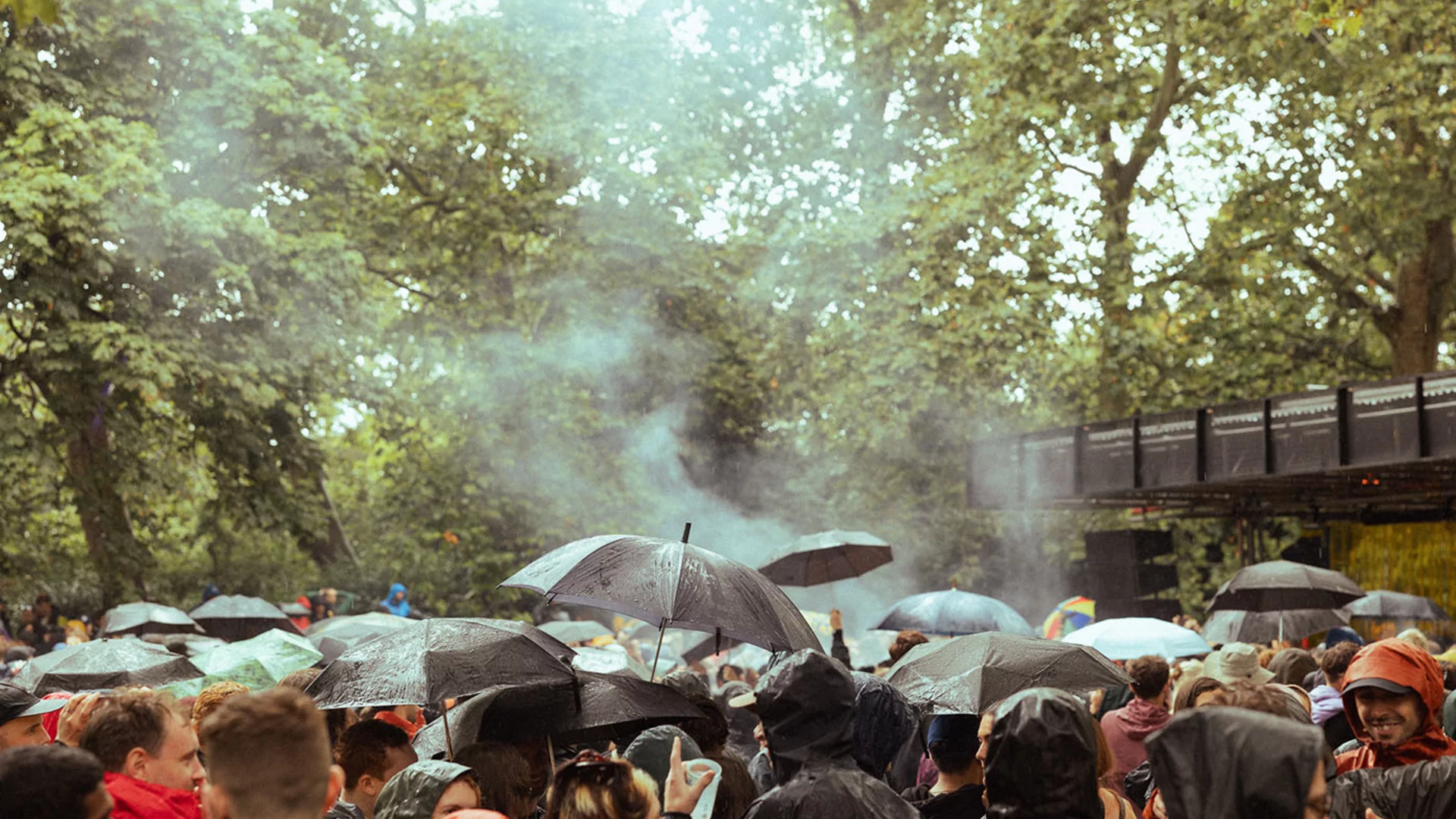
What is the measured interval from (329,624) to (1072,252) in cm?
1526

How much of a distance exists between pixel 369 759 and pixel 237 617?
12.0 metres

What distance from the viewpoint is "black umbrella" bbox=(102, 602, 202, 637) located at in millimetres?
14547

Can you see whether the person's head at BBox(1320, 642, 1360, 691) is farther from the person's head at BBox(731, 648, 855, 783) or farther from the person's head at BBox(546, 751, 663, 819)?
the person's head at BBox(546, 751, 663, 819)

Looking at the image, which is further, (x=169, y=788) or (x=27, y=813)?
(x=169, y=788)

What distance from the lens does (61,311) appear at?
20141 mm

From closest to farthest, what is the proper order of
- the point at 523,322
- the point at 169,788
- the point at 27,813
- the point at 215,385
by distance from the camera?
1. the point at 27,813
2. the point at 169,788
3. the point at 215,385
4. the point at 523,322

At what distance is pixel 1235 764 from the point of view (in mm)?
2895

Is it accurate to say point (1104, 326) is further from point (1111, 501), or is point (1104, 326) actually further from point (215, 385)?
point (215, 385)

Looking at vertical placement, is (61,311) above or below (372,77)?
below

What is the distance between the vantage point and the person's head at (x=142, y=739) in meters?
4.25

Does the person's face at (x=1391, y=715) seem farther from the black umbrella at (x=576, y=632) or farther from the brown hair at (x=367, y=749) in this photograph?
the black umbrella at (x=576, y=632)

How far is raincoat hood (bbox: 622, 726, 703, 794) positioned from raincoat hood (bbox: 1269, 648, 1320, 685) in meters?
4.22

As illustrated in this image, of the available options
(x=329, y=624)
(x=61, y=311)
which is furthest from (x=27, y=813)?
(x=61, y=311)

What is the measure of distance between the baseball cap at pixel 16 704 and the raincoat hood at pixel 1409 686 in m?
4.44
